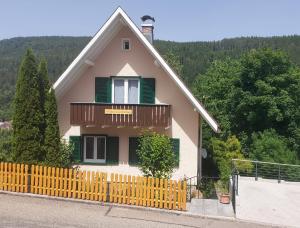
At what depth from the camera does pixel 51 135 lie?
701 inches

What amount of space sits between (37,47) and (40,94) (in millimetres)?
187740

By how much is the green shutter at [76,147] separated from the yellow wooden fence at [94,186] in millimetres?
4268

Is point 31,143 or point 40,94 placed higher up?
point 40,94

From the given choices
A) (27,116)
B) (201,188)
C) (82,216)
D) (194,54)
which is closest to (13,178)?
(27,116)

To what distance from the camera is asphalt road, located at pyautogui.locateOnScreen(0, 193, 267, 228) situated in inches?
504

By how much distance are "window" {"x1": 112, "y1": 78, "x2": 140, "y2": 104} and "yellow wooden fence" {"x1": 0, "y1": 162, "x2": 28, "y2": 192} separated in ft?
19.1

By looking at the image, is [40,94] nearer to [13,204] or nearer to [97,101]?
[97,101]

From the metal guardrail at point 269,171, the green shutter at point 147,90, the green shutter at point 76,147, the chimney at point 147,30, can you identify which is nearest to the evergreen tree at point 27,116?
the green shutter at point 76,147

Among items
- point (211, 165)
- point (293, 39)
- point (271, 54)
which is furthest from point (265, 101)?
point (293, 39)

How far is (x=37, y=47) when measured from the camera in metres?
197

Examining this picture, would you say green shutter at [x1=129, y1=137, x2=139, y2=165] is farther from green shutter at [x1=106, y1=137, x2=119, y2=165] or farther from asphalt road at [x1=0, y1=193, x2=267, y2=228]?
asphalt road at [x1=0, y1=193, x2=267, y2=228]

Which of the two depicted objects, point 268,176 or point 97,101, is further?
point 268,176

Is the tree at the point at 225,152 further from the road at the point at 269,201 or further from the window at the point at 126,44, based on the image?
the window at the point at 126,44

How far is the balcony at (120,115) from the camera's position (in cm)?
1902
